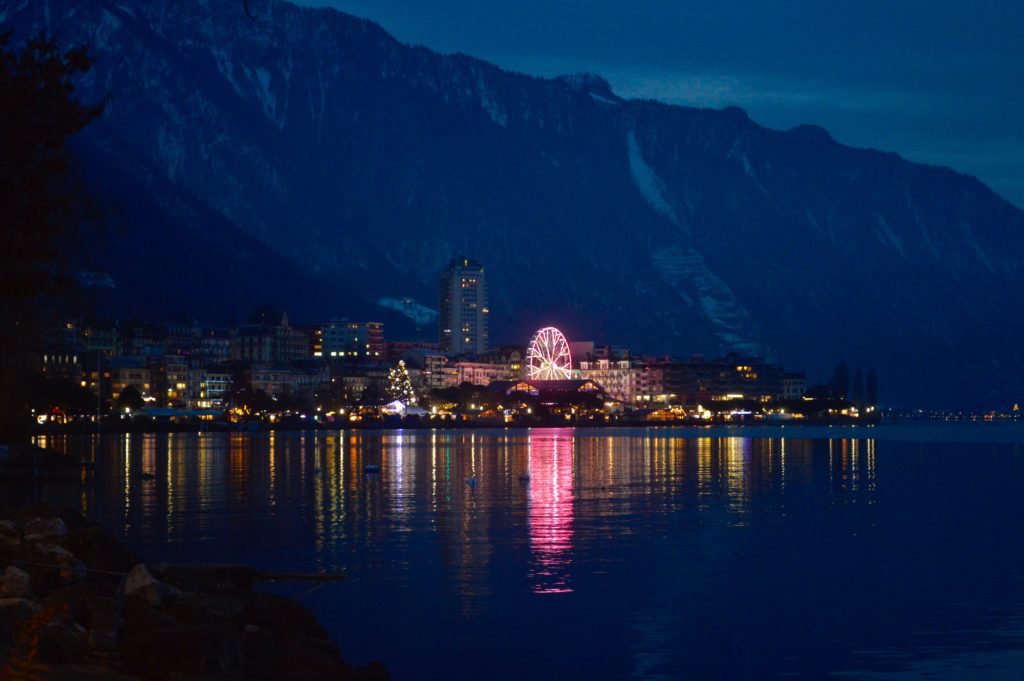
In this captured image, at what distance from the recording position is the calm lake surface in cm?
2602

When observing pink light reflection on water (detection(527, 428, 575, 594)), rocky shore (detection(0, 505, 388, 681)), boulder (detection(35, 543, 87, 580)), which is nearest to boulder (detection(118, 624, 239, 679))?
rocky shore (detection(0, 505, 388, 681))

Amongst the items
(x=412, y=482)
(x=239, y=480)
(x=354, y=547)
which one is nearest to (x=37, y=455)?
(x=239, y=480)

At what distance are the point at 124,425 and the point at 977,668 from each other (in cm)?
17274

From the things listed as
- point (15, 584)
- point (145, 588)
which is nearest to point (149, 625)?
point (145, 588)

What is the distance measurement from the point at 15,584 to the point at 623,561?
20.2m

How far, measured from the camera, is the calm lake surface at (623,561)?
26.0 m

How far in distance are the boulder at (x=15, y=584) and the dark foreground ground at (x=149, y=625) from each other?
1cm

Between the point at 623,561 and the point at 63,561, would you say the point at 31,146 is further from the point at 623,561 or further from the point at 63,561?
the point at 623,561

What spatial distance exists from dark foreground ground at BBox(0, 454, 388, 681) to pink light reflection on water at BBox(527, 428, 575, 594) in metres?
9.83

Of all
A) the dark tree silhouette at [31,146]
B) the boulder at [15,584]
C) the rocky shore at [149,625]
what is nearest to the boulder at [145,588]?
the rocky shore at [149,625]

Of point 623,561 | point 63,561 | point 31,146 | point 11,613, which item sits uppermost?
point 31,146

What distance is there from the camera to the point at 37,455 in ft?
246

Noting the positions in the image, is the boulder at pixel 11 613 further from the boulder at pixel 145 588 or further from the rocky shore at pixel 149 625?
the boulder at pixel 145 588

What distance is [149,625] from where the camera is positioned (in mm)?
20953
